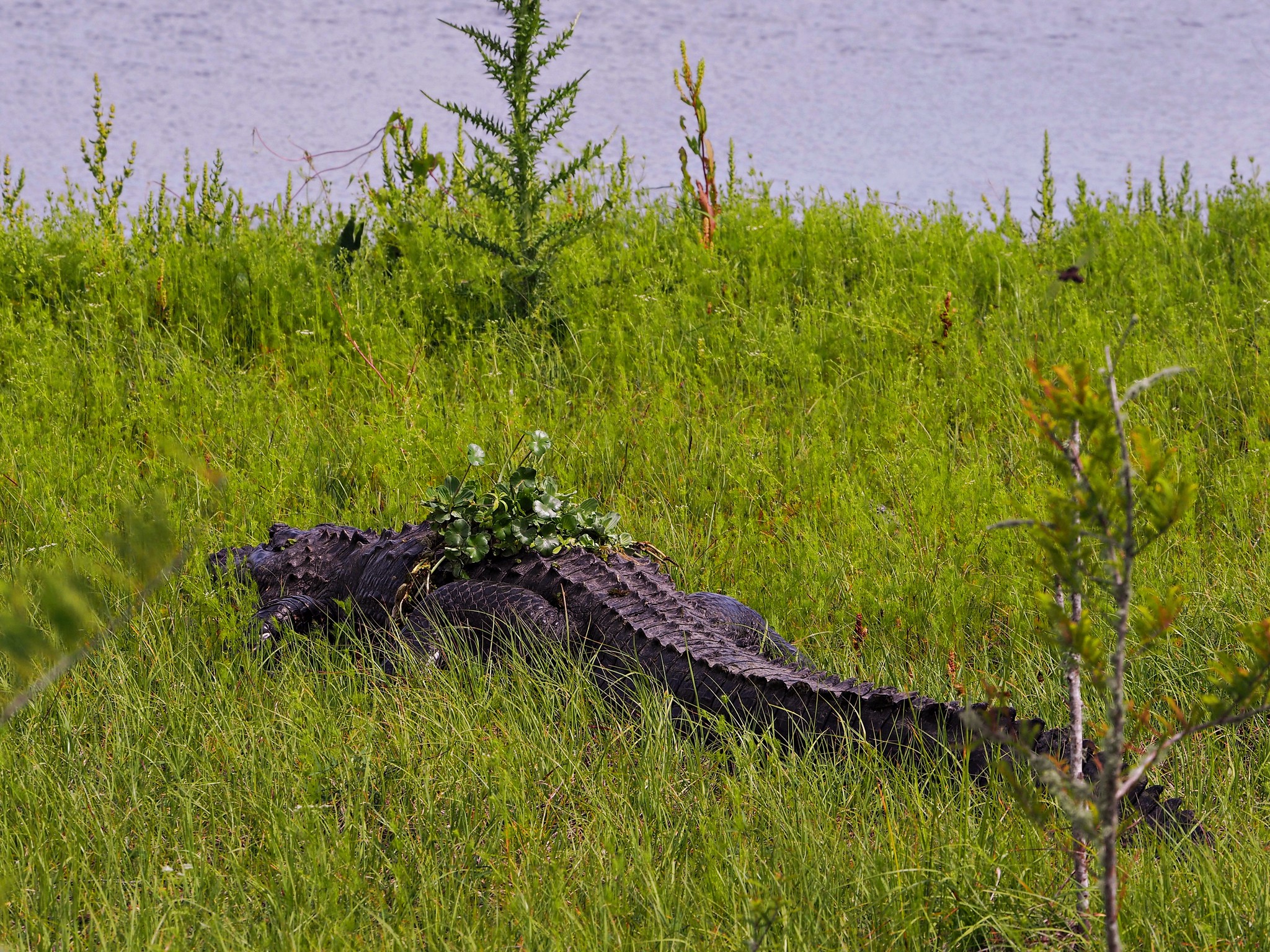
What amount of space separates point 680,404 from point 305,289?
2.82 metres

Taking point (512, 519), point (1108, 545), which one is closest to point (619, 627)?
point (512, 519)

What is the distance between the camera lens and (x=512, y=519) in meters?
3.93

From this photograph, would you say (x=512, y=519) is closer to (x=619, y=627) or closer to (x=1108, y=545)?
(x=619, y=627)

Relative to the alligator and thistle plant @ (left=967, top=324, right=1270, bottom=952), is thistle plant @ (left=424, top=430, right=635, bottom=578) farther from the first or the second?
thistle plant @ (left=967, top=324, right=1270, bottom=952)

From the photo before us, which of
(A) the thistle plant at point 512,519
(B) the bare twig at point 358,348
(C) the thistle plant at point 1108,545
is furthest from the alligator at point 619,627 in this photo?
(B) the bare twig at point 358,348

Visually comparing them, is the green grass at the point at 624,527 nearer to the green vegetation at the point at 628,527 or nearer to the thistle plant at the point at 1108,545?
the green vegetation at the point at 628,527

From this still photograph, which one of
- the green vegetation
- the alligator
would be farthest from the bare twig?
the alligator

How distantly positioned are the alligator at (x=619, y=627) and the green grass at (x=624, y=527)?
0.38 feet

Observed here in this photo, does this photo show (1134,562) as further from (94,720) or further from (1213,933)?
(94,720)

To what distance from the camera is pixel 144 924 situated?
218 centimetres

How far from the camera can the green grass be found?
2.24 m

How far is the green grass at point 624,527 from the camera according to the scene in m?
2.24

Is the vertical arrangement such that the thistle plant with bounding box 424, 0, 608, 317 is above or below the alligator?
above

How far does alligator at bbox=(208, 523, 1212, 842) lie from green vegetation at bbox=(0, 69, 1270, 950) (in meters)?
0.12
